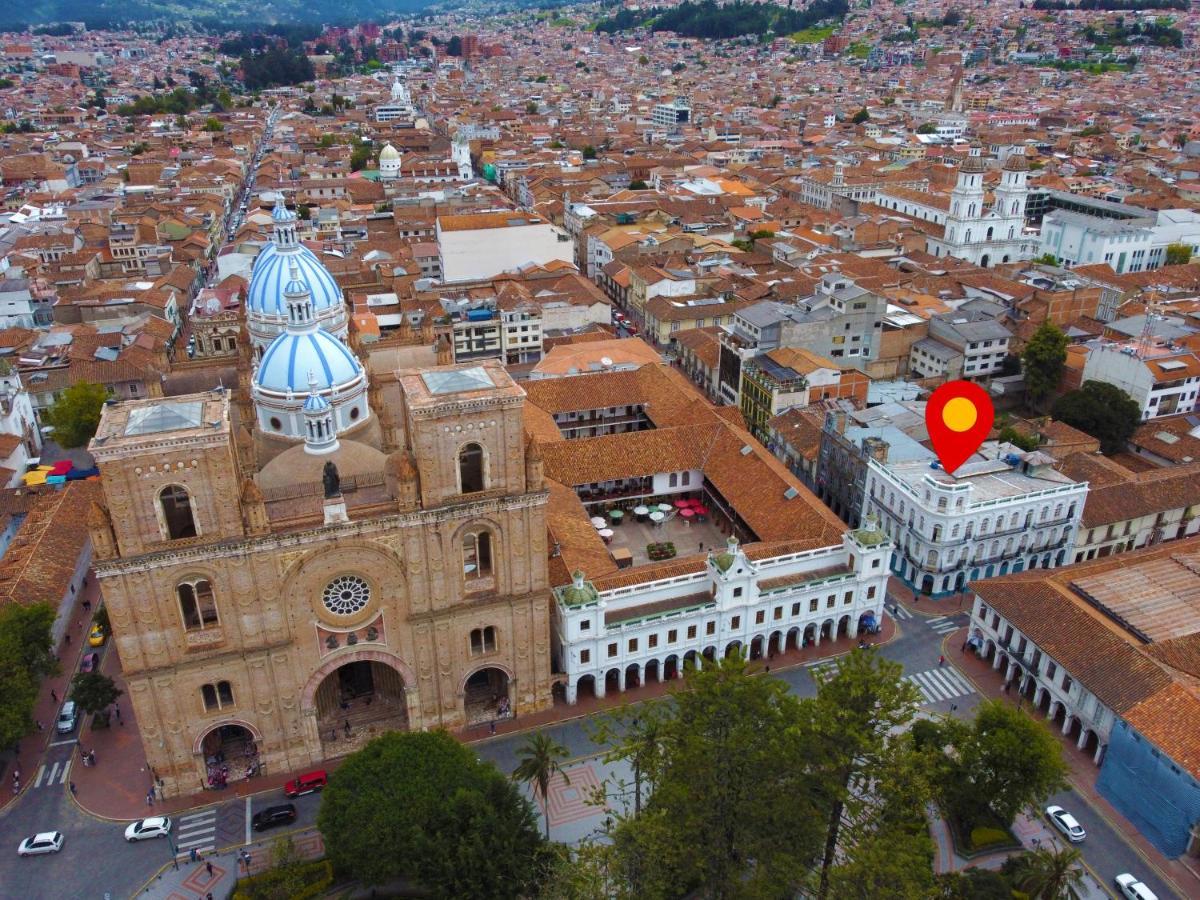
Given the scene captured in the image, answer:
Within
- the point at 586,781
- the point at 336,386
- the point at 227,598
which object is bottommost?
the point at 586,781

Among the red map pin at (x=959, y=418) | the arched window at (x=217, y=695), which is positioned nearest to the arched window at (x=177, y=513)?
the arched window at (x=217, y=695)

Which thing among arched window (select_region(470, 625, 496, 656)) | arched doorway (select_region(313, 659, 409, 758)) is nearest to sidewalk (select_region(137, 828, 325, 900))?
arched doorway (select_region(313, 659, 409, 758))

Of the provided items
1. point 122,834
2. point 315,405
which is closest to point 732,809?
point 315,405

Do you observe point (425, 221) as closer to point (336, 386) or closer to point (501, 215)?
point (501, 215)

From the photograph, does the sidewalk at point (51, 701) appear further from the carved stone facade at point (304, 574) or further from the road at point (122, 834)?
the carved stone facade at point (304, 574)

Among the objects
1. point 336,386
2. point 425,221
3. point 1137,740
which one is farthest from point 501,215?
point 1137,740

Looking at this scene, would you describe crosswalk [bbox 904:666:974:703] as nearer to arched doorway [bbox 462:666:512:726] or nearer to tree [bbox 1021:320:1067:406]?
arched doorway [bbox 462:666:512:726]
